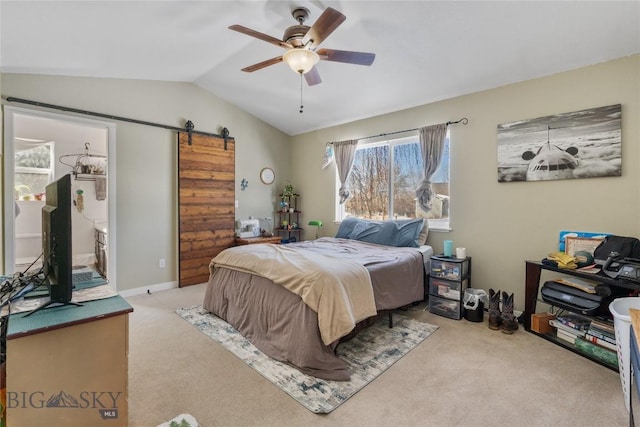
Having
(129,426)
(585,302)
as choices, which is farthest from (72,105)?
(585,302)

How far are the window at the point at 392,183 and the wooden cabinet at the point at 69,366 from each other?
3.47m

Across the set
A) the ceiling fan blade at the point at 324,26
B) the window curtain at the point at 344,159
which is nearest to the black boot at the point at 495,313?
the window curtain at the point at 344,159

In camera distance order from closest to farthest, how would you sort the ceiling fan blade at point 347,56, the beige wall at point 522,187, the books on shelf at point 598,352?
the books on shelf at point 598,352 < the ceiling fan blade at point 347,56 < the beige wall at point 522,187

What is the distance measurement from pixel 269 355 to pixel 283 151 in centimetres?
405

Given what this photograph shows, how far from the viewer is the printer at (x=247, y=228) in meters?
4.80

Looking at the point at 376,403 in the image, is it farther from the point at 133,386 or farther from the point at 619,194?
the point at 619,194

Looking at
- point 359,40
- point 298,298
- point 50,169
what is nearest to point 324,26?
point 359,40

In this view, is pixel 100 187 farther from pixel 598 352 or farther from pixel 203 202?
pixel 598 352

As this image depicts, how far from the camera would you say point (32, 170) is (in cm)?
492

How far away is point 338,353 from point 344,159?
308 cm

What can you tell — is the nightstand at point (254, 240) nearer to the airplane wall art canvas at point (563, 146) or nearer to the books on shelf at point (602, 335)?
the airplane wall art canvas at point (563, 146)

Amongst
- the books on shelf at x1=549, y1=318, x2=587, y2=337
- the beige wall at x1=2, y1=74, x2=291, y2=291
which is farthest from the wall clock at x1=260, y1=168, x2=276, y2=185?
the books on shelf at x1=549, y1=318, x2=587, y2=337

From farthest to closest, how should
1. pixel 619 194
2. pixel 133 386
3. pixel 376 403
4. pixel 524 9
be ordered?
1. pixel 619 194
2. pixel 524 9
3. pixel 133 386
4. pixel 376 403

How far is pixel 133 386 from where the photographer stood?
1966mm
